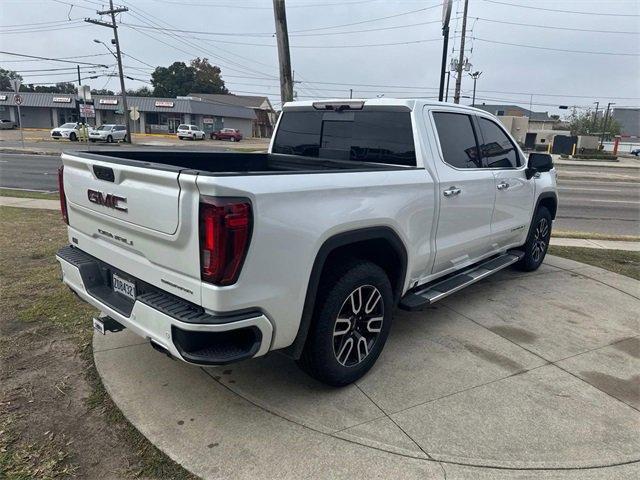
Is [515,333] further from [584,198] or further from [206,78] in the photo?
[206,78]

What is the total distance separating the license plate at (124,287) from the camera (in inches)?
118

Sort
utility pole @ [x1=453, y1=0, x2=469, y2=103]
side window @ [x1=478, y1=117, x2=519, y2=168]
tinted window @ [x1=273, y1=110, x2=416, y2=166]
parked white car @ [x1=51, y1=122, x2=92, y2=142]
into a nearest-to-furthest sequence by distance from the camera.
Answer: tinted window @ [x1=273, y1=110, x2=416, y2=166], side window @ [x1=478, y1=117, x2=519, y2=168], utility pole @ [x1=453, y1=0, x2=469, y2=103], parked white car @ [x1=51, y1=122, x2=92, y2=142]

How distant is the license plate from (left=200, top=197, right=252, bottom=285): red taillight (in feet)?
2.49

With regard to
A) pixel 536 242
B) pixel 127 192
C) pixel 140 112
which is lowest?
pixel 536 242

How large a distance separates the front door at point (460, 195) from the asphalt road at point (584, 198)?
6.54 metres

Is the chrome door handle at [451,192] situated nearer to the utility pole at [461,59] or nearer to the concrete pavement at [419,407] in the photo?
the concrete pavement at [419,407]

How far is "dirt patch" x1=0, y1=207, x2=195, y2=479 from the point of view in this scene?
254 centimetres

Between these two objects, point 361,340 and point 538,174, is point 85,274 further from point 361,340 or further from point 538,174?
point 538,174

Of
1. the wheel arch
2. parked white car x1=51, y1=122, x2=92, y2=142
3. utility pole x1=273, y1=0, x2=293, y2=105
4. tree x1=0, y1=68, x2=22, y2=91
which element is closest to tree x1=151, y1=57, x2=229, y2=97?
tree x1=0, y1=68, x2=22, y2=91

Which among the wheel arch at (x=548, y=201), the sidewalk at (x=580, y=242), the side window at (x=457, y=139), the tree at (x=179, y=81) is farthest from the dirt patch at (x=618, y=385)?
the tree at (x=179, y=81)

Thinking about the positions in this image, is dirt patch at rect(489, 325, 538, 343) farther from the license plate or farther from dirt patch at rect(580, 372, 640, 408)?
the license plate

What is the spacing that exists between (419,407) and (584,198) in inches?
579

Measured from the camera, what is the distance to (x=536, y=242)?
20.2 ft

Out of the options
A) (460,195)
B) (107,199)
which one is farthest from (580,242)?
(107,199)
